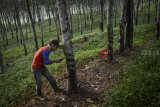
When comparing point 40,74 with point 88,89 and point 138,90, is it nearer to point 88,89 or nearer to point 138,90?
point 88,89

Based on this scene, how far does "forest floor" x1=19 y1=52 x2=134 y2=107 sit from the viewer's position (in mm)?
9281

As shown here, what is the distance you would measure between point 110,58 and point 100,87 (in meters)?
3.86

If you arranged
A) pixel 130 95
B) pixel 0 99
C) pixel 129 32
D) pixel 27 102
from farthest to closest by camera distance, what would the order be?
pixel 129 32
pixel 0 99
pixel 27 102
pixel 130 95

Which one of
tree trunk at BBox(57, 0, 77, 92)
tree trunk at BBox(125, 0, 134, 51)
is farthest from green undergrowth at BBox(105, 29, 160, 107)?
tree trunk at BBox(125, 0, 134, 51)

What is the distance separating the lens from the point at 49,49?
960 cm

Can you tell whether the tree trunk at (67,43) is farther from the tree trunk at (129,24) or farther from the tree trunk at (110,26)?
the tree trunk at (129,24)

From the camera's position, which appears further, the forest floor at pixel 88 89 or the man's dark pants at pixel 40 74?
the man's dark pants at pixel 40 74

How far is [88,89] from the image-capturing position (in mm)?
10305

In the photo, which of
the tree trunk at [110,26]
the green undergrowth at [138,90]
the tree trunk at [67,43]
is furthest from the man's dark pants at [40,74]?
the tree trunk at [110,26]

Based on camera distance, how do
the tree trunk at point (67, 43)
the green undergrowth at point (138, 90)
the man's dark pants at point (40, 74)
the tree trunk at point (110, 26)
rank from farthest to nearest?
the tree trunk at point (110, 26), the man's dark pants at point (40, 74), the tree trunk at point (67, 43), the green undergrowth at point (138, 90)

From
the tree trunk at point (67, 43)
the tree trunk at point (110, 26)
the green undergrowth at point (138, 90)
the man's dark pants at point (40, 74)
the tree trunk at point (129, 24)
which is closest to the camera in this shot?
the green undergrowth at point (138, 90)

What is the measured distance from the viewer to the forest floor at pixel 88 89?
365 inches

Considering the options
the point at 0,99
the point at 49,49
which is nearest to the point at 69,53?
the point at 49,49

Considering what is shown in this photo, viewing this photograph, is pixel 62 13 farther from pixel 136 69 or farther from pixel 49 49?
pixel 136 69
